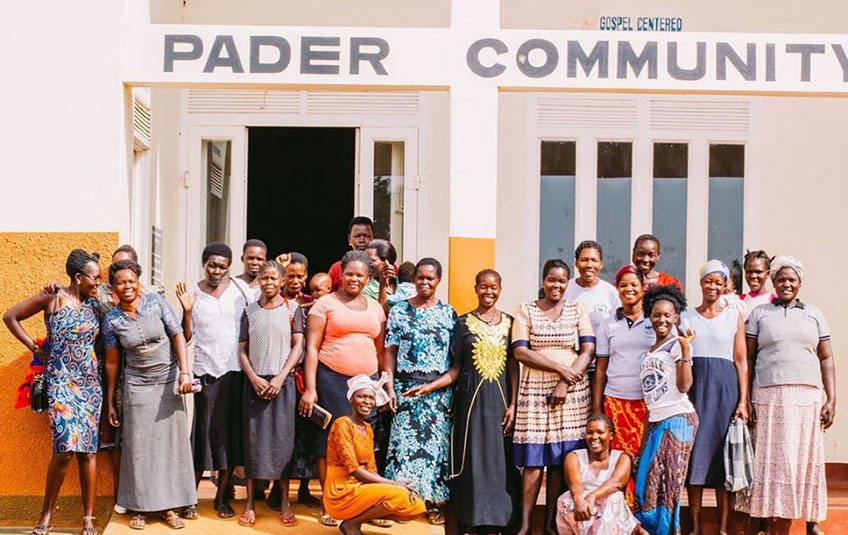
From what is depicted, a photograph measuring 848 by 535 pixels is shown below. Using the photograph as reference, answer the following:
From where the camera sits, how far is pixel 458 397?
23.3 feet

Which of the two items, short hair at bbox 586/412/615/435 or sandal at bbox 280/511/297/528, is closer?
short hair at bbox 586/412/615/435

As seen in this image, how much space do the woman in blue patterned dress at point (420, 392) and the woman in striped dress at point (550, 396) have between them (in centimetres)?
45

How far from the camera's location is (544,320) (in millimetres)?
7055

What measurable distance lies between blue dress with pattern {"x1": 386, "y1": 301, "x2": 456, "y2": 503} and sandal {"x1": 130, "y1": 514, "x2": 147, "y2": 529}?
4.85ft

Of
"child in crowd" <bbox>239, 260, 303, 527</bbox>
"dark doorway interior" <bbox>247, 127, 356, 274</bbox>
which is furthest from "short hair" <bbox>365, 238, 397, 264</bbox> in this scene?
"dark doorway interior" <bbox>247, 127, 356, 274</bbox>

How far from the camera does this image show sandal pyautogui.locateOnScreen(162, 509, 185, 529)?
7117mm

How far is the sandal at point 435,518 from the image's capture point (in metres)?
7.40

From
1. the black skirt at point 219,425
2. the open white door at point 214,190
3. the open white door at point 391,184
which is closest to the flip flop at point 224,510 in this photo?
the black skirt at point 219,425

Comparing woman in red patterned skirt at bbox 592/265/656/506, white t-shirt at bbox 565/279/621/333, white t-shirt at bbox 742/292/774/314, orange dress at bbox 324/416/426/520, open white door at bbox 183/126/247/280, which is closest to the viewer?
orange dress at bbox 324/416/426/520

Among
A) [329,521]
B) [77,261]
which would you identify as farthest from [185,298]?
[329,521]

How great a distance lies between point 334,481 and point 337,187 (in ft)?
19.0

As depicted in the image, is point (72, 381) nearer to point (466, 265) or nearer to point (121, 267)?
point (121, 267)

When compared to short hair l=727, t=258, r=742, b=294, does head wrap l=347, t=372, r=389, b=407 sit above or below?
below

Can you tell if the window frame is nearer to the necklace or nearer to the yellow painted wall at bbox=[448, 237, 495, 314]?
the yellow painted wall at bbox=[448, 237, 495, 314]
